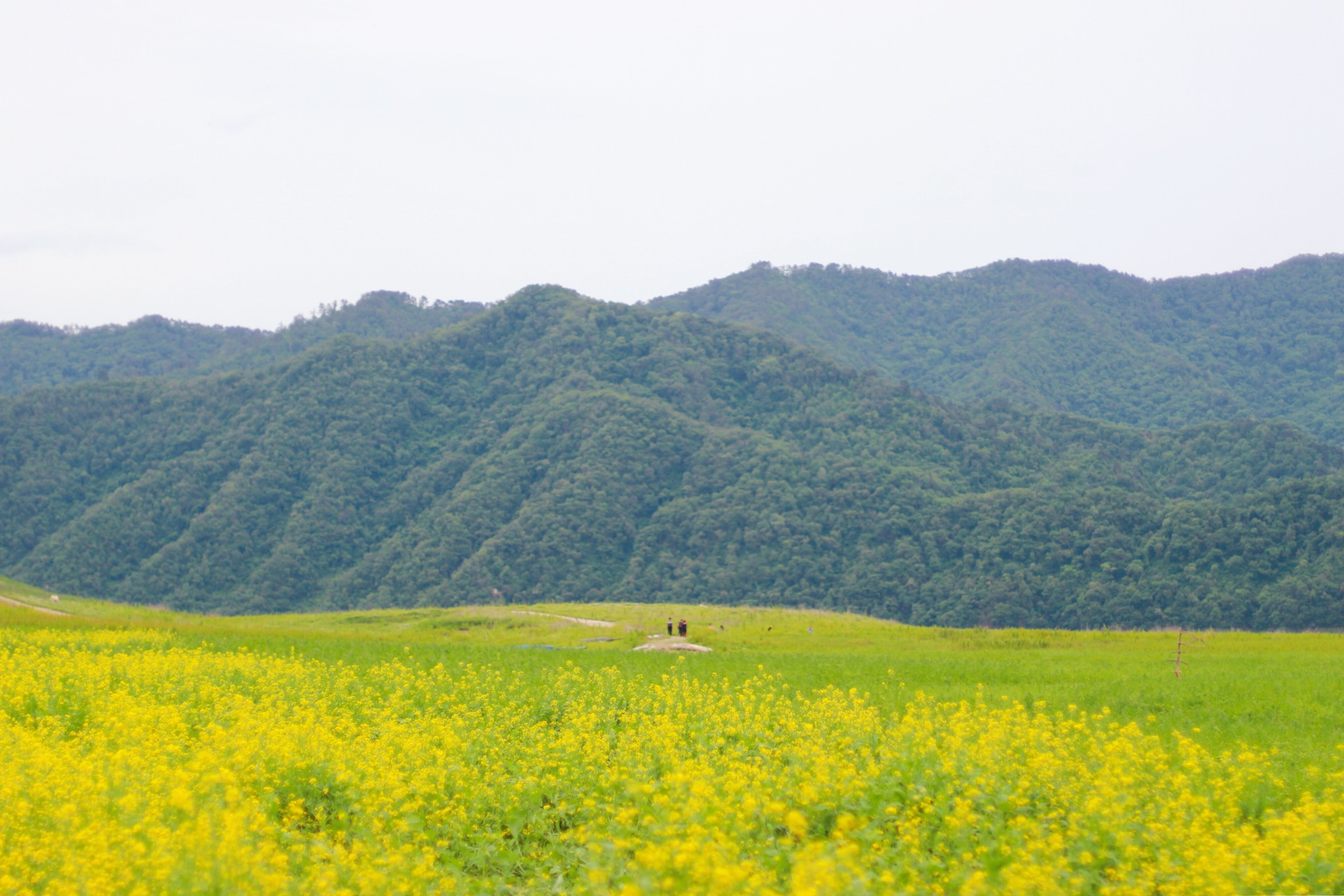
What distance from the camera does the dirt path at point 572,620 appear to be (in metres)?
37.8

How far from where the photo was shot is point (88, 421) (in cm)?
9912

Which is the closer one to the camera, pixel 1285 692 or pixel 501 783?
pixel 501 783

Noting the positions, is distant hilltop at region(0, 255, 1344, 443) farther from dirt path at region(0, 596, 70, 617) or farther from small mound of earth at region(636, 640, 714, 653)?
small mound of earth at region(636, 640, 714, 653)

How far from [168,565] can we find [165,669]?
71.4 meters

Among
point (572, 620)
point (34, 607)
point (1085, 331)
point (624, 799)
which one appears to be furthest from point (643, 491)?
point (1085, 331)

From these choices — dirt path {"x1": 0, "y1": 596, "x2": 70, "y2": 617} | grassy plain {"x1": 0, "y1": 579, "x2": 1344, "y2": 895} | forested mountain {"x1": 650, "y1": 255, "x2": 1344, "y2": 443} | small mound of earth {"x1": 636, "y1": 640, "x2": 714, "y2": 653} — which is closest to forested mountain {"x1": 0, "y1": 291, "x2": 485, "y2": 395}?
forested mountain {"x1": 650, "y1": 255, "x2": 1344, "y2": 443}

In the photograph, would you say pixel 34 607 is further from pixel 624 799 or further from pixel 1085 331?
pixel 1085 331

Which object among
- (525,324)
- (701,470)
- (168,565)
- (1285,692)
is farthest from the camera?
(525,324)

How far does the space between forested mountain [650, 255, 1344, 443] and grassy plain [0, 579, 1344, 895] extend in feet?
373

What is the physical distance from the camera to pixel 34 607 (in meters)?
36.4

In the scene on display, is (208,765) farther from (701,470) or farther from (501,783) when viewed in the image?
(701,470)

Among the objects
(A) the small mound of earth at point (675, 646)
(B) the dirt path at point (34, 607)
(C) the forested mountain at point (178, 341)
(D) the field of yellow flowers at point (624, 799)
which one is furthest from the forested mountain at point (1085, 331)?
(D) the field of yellow flowers at point (624, 799)

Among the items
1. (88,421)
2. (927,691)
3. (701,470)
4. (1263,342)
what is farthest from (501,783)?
(1263,342)

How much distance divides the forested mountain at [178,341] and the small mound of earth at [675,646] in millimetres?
110757
